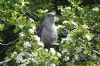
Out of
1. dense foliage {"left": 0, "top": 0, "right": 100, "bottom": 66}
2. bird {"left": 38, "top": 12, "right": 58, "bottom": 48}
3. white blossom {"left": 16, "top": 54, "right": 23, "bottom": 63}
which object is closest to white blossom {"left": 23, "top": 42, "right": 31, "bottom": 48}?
dense foliage {"left": 0, "top": 0, "right": 100, "bottom": 66}

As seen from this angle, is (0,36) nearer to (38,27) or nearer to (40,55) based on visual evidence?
(38,27)

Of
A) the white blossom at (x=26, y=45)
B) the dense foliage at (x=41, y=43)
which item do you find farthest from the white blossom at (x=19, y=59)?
the white blossom at (x=26, y=45)

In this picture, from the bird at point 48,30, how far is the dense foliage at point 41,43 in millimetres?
103

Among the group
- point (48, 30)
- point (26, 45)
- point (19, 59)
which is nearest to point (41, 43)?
point (26, 45)

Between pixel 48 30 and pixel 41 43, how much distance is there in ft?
1.46

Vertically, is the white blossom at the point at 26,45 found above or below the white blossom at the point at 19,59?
above

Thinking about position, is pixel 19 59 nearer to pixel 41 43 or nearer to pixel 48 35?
pixel 41 43

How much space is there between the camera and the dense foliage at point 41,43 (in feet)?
13.4

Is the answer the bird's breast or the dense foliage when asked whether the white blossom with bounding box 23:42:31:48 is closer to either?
the dense foliage

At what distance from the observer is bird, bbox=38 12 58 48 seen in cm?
459

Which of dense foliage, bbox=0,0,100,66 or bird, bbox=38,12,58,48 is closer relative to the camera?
dense foliage, bbox=0,0,100,66

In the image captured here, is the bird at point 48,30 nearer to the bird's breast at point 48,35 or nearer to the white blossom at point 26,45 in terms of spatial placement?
the bird's breast at point 48,35

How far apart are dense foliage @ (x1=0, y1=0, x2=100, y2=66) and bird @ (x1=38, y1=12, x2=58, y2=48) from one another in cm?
10

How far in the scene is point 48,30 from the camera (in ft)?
15.1
